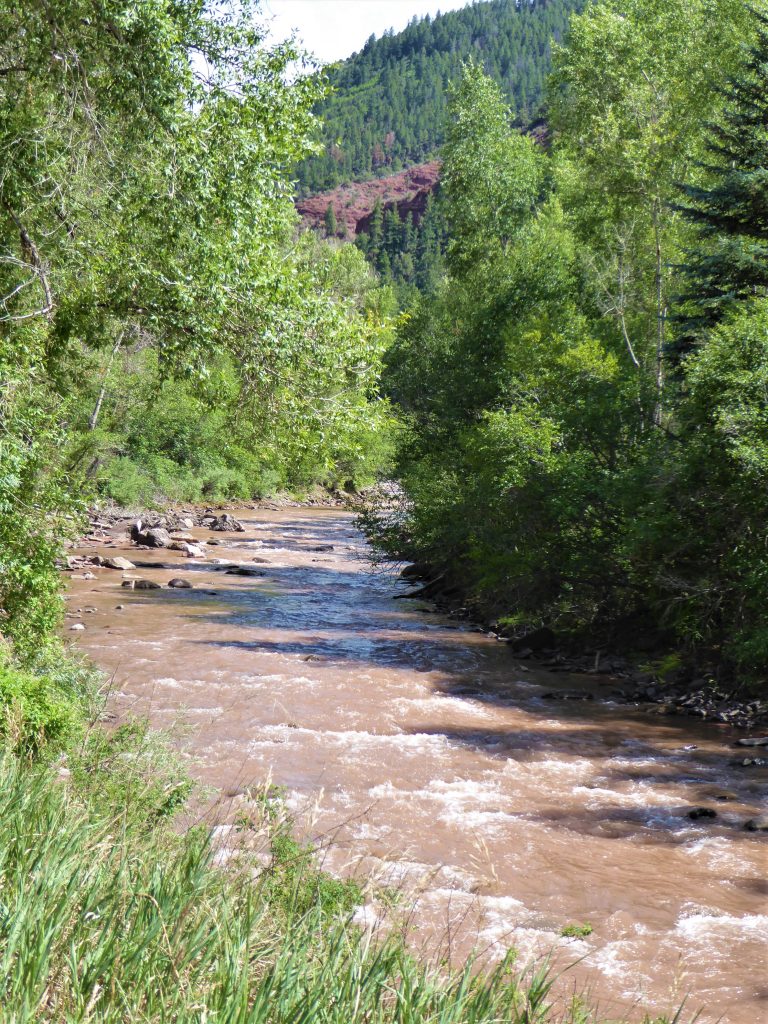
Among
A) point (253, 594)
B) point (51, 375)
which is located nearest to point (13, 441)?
point (51, 375)

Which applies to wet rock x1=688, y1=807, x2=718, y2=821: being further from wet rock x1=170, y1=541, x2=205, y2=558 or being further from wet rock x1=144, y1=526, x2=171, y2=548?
wet rock x1=144, y1=526, x2=171, y2=548

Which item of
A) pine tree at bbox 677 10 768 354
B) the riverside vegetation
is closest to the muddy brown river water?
the riverside vegetation

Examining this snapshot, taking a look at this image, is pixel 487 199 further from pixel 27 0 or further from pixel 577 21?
pixel 27 0

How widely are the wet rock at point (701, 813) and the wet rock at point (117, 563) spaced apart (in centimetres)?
1946

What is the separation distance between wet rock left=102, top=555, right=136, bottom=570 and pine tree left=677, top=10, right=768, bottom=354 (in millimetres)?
16358

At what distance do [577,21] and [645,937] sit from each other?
2876 centimetres

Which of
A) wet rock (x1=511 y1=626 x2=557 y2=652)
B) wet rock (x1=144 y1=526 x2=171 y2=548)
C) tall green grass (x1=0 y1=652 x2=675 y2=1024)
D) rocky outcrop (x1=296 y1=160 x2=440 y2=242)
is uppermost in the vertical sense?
rocky outcrop (x1=296 y1=160 x2=440 y2=242)

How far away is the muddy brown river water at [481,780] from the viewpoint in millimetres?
7379

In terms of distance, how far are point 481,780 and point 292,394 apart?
17.5 feet

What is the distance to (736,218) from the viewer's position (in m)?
18.8

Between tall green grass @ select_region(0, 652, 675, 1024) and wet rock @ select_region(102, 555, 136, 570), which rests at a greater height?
tall green grass @ select_region(0, 652, 675, 1024)

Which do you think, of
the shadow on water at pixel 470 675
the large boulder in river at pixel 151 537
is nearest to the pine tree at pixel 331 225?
the large boulder in river at pixel 151 537

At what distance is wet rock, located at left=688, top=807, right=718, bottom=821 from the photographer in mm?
10406

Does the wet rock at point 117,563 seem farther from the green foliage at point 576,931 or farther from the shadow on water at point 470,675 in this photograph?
the green foliage at point 576,931
